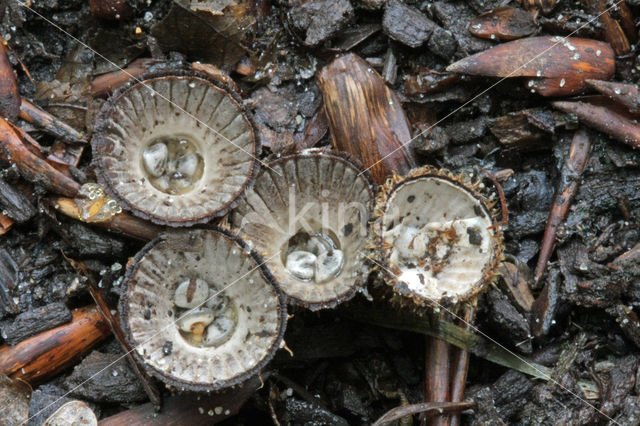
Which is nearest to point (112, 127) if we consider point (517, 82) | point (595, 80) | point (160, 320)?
point (160, 320)

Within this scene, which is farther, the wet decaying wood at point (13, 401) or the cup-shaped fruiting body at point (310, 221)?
the cup-shaped fruiting body at point (310, 221)

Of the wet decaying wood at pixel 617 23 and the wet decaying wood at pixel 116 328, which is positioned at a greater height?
the wet decaying wood at pixel 617 23

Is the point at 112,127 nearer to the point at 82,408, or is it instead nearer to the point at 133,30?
the point at 133,30

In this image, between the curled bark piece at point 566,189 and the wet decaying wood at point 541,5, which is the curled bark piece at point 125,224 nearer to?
the curled bark piece at point 566,189

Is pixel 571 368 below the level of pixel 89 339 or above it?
below

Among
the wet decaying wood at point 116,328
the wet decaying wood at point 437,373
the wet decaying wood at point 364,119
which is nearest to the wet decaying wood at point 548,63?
the wet decaying wood at point 364,119

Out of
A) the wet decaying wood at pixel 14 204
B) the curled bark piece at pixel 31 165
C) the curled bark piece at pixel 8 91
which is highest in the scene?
the curled bark piece at pixel 8 91
